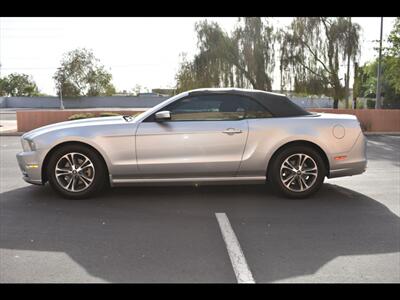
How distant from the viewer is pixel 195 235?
4.04m

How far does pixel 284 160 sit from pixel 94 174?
102 inches

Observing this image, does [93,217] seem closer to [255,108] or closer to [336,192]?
[255,108]

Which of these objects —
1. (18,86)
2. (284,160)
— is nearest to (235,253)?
(284,160)

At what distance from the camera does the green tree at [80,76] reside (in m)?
56.8

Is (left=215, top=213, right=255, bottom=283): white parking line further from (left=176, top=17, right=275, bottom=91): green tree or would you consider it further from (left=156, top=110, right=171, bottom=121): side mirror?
(left=176, top=17, right=275, bottom=91): green tree

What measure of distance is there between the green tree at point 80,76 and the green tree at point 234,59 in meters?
33.8

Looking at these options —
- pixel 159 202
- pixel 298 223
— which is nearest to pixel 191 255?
pixel 298 223

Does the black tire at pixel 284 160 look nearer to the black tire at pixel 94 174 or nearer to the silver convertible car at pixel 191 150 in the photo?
the silver convertible car at pixel 191 150

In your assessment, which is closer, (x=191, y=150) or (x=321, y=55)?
(x=191, y=150)

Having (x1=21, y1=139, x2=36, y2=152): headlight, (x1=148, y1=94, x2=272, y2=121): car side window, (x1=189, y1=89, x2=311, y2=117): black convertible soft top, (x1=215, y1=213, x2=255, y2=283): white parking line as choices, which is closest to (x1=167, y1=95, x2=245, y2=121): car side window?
(x1=148, y1=94, x2=272, y2=121): car side window

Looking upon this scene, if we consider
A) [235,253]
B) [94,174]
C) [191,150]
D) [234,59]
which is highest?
[234,59]

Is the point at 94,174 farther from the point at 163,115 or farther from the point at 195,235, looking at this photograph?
the point at 195,235

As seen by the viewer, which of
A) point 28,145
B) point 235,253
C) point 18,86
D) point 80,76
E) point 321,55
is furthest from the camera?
point 18,86
